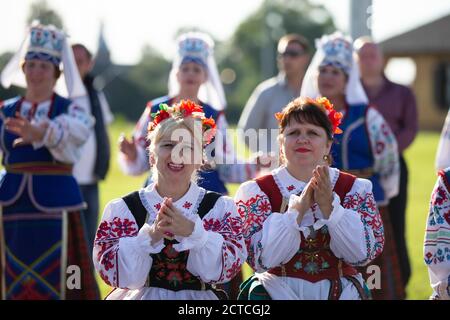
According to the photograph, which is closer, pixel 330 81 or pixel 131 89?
pixel 330 81

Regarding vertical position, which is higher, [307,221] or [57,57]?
[57,57]

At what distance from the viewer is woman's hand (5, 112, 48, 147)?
5738mm

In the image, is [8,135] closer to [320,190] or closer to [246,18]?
[320,190]

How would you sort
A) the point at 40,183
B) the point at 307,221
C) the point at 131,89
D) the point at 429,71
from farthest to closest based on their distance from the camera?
A: 1. the point at 131,89
2. the point at 429,71
3. the point at 40,183
4. the point at 307,221

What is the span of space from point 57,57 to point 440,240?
297 centimetres

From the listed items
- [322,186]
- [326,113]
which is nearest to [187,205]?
[322,186]

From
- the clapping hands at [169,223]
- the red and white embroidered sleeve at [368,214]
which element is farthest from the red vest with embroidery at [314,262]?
the clapping hands at [169,223]

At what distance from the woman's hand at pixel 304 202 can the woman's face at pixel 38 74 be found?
2.62 meters

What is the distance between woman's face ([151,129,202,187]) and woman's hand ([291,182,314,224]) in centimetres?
47

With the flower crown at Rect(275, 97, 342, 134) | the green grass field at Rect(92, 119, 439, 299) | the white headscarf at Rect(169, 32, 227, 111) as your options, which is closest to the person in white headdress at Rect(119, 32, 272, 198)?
the white headscarf at Rect(169, 32, 227, 111)

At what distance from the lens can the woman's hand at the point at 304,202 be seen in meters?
3.92

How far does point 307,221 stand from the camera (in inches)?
163

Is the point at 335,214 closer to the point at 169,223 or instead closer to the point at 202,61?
the point at 169,223

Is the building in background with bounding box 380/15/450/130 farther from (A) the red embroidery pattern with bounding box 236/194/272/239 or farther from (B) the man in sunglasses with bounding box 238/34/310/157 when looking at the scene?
(A) the red embroidery pattern with bounding box 236/194/272/239
